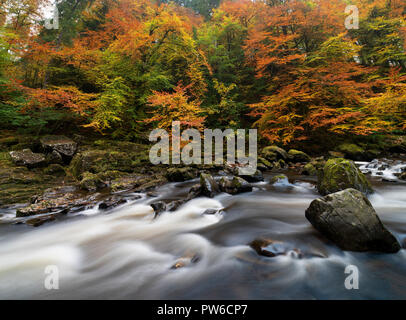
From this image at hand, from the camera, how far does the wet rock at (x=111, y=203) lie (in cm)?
450

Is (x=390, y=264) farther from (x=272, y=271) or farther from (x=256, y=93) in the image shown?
(x=256, y=93)

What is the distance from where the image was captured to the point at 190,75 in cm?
1214

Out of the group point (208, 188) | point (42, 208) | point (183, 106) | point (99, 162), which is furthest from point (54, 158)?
point (208, 188)

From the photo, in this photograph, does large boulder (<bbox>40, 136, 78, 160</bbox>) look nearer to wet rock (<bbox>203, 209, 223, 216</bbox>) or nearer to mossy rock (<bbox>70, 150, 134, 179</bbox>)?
mossy rock (<bbox>70, 150, 134, 179</bbox>)

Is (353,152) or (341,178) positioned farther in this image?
(353,152)

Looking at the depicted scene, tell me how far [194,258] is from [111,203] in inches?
118

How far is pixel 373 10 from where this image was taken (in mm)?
15305

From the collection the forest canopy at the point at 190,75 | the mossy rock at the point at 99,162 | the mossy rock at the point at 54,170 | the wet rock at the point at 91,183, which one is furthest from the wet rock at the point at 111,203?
the forest canopy at the point at 190,75

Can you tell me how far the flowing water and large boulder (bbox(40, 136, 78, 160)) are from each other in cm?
402

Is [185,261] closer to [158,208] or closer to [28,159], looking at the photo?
[158,208]

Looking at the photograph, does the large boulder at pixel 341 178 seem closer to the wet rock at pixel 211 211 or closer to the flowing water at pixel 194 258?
the flowing water at pixel 194 258

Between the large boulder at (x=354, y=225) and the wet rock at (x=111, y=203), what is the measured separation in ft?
14.3

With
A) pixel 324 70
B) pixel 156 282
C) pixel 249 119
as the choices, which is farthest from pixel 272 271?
pixel 249 119

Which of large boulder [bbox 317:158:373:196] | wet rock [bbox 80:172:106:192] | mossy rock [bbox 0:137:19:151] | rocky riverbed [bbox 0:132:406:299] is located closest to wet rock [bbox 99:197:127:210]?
rocky riverbed [bbox 0:132:406:299]
